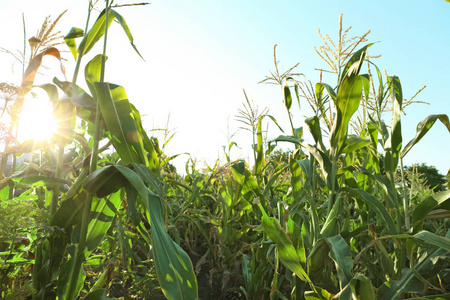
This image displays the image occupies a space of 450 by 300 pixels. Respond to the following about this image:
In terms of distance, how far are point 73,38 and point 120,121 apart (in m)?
0.61

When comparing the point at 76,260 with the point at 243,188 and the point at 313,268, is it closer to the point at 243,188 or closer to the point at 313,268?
the point at 313,268

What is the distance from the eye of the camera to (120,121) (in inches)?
43.0

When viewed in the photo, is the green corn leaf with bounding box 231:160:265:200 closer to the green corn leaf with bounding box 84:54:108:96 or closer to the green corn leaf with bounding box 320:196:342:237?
the green corn leaf with bounding box 320:196:342:237

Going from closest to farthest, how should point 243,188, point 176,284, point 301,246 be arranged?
point 176,284, point 301,246, point 243,188

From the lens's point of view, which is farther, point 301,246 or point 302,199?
point 302,199

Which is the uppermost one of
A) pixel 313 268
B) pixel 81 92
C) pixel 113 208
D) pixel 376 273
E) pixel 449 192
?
pixel 81 92

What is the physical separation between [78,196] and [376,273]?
4.60ft

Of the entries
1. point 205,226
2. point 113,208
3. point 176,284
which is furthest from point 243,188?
point 176,284

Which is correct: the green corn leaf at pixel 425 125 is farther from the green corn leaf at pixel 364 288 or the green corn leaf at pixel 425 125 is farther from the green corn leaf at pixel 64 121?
the green corn leaf at pixel 64 121

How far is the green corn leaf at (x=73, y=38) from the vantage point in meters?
1.39

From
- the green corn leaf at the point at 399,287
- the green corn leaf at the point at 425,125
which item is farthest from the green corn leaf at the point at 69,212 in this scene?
the green corn leaf at the point at 425,125

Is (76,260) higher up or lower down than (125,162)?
lower down

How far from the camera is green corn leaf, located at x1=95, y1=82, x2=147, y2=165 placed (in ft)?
3.50

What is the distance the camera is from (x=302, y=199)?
1.67 metres
